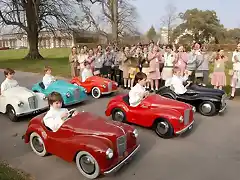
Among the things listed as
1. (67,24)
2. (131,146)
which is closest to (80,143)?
(131,146)

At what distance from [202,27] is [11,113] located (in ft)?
157

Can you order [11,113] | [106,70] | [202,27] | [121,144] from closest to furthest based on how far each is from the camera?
[121,144] < [11,113] < [106,70] < [202,27]

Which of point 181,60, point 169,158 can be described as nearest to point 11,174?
point 169,158

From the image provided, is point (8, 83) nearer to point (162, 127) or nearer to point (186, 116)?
point (162, 127)

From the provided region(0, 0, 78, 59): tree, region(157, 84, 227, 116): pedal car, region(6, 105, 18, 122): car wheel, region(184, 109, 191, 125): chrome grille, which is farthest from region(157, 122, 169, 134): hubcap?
region(0, 0, 78, 59): tree

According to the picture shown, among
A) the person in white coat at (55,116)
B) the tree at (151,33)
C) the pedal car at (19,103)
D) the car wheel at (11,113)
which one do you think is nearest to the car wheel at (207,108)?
the person in white coat at (55,116)

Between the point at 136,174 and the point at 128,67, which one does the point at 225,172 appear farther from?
the point at 128,67

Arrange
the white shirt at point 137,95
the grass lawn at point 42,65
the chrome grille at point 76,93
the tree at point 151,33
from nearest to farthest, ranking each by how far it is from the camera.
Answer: the white shirt at point 137,95 → the chrome grille at point 76,93 → the grass lawn at point 42,65 → the tree at point 151,33

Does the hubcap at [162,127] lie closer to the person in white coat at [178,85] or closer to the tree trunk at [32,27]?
the person in white coat at [178,85]

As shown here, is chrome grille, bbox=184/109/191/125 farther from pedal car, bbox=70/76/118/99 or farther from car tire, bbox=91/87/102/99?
car tire, bbox=91/87/102/99

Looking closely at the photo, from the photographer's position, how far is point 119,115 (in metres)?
7.08

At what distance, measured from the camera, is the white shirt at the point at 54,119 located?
16.5 ft

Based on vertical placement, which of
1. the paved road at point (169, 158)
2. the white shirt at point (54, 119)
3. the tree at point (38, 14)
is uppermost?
the tree at point (38, 14)

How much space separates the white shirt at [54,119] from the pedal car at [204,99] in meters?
4.02
